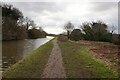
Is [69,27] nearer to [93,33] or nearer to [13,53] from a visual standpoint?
[93,33]

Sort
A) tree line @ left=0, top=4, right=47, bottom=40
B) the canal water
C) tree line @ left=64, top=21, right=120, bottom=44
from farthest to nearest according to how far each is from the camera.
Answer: tree line @ left=0, top=4, right=47, bottom=40, tree line @ left=64, top=21, right=120, bottom=44, the canal water

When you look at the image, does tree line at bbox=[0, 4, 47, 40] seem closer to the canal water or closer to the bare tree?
the bare tree

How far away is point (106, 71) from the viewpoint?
37.9ft

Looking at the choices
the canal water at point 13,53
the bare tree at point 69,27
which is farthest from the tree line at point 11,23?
the canal water at point 13,53

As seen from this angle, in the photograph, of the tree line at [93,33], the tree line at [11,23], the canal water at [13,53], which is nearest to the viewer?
the canal water at [13,53]

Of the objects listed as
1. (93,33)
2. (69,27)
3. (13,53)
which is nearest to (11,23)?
(69,27)

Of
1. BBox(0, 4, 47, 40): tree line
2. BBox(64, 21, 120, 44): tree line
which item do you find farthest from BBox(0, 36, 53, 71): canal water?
BBox(0, 4, 47, 40): tree line

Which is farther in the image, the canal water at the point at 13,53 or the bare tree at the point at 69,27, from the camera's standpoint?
the bare tree at the point at 69,27

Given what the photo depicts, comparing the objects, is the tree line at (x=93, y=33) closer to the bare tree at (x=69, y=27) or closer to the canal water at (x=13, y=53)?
the bare tree at (x=69, y=27)

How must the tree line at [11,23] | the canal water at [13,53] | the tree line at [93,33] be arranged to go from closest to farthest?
the canal water at [13,53], the tree line at [93,33], the tree line at [11,23]

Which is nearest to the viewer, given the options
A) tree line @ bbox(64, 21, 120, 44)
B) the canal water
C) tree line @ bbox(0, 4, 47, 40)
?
the canal water

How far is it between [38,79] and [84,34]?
4708 centimetres

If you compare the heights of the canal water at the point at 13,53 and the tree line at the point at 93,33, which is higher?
the tree line at the point at 93,33

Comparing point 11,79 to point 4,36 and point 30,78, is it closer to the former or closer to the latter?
point 30,78
